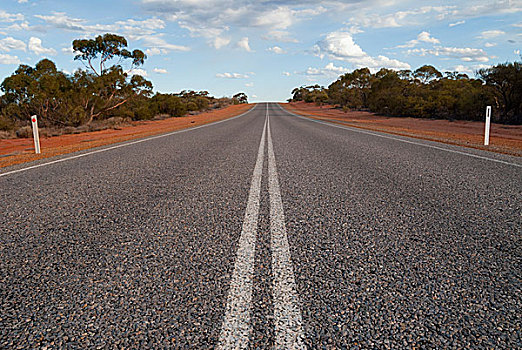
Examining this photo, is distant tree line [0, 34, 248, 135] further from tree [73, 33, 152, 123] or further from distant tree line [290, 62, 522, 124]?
distant tree line [290, 62, 522, 124]

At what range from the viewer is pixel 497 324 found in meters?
1.78

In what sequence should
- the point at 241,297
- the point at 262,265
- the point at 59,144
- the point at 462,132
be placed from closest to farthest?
the point at 241,297 → the point at 262,265 → the point at 59,144 → the point at 462,132

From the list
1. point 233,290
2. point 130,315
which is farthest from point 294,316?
point 130,315

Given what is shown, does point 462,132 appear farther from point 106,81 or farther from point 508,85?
point 106,81

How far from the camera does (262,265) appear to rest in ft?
7.97

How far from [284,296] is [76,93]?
1047 inches

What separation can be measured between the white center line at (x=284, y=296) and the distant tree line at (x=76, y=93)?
23116mm

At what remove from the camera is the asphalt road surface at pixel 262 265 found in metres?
1.74

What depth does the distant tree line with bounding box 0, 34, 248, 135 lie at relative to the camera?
21.9 metres

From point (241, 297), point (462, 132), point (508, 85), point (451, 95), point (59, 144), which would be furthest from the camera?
point (451, 95)

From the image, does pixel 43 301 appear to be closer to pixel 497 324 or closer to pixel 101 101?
pixel 497 324

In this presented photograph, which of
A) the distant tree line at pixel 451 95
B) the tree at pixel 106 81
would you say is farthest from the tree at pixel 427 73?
the tree at pixel 106 81

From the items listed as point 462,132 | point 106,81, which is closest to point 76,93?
point 106,81

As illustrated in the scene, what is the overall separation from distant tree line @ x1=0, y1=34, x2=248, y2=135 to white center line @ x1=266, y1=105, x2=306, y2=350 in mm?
23116
